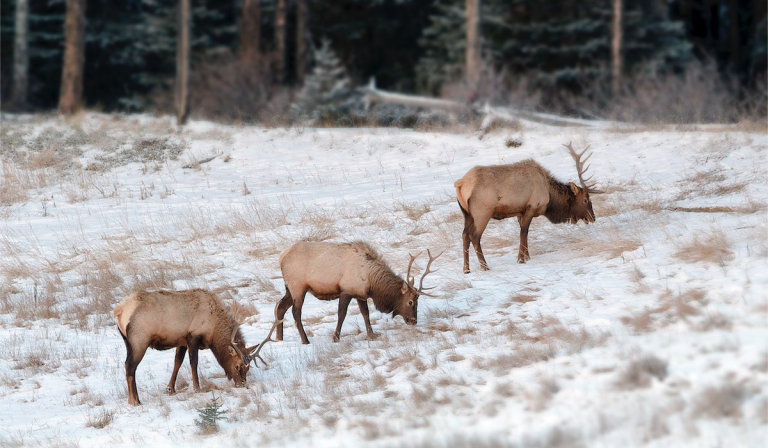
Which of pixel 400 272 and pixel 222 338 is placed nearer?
pixel 222 338

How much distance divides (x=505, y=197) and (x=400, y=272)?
62.5 inches

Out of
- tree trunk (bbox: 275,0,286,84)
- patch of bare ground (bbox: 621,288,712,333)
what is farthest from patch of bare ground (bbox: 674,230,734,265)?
tree trunk (bbox: 275,0,286,84)

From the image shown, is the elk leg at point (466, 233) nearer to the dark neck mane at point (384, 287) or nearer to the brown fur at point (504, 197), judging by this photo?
the brown fur at point (504, 197)

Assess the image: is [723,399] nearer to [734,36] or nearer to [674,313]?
[674,313]

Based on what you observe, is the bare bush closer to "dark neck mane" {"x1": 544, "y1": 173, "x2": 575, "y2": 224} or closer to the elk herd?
the elk herd

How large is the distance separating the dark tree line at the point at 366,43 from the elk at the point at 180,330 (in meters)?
19.2

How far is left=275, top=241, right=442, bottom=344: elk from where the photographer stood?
9.15 meters

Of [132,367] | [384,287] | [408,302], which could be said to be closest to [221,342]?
[132,367]

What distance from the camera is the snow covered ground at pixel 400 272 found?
6.35 meters

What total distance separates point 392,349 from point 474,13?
16.4m

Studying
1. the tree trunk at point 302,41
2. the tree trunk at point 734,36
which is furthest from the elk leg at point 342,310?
the tree trunk at point 734,36

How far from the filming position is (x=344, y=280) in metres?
9.14

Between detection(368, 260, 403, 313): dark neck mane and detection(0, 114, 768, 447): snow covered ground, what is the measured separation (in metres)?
0.35

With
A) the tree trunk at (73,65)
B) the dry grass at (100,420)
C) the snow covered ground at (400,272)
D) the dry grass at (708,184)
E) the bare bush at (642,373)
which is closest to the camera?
the bare bush at (642,373)
